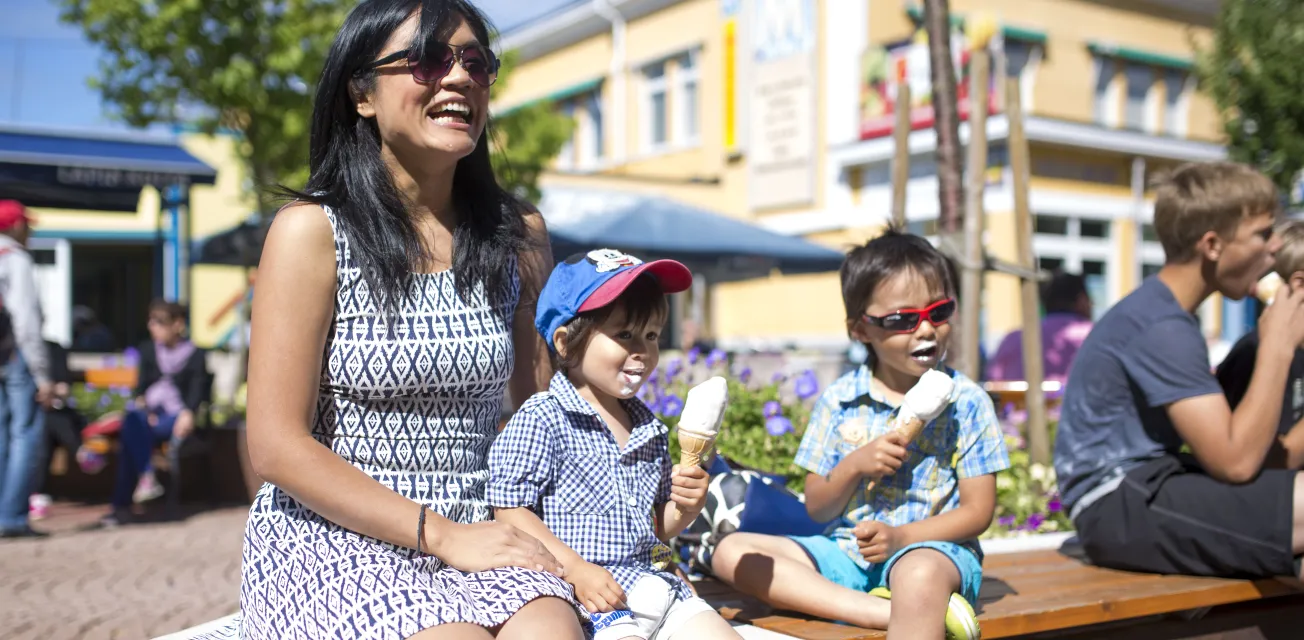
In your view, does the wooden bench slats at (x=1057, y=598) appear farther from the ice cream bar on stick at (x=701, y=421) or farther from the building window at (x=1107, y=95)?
the building window at (x=1107, y=95)

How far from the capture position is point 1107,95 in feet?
66.4

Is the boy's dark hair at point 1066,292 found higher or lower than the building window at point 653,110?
lower

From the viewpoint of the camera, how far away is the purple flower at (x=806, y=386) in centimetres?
483

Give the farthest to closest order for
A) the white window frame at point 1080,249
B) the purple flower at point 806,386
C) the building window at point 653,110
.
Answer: the building window at point 653,110
the white window frame at point 1080,249
the purple flower at point 806,386

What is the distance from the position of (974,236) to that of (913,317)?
2.90 metres

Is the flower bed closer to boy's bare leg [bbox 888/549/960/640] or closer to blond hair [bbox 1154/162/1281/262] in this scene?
blond hair [bbox 1154/162/1281/262]

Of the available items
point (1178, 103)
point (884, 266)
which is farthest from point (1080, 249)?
point (884, 266)

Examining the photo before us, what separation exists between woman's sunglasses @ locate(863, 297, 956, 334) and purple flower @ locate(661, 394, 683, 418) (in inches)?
63.9

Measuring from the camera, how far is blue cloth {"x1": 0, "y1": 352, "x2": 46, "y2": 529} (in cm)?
700

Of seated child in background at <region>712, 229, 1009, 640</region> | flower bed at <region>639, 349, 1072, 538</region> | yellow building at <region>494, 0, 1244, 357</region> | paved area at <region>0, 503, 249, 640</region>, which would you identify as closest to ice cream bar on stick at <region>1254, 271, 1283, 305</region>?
flower bed at <region>639, 349, 1072, 538</region>

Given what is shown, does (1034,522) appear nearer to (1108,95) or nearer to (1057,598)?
(1057,598)

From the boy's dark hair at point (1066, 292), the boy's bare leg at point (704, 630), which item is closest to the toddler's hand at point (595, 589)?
the boy's bare leg at point (704, 630)

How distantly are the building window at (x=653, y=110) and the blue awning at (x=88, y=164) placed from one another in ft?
43.0

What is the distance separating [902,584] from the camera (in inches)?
102
